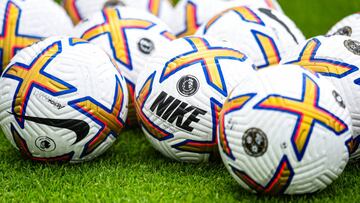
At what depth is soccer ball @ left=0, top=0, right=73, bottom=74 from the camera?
6.70m

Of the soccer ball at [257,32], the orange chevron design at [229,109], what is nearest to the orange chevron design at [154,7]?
the soccer ball at [257,32]

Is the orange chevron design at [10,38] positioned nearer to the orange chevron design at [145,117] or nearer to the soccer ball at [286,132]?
the orange chevron design at [145,117]

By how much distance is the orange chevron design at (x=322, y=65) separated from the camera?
5109 millimetres

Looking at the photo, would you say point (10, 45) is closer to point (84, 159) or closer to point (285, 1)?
point (84, 159)

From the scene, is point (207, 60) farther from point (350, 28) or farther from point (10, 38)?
→ point (10, 38)

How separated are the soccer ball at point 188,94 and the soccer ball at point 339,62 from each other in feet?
1.53

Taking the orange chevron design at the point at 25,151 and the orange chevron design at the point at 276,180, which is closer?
the orange chevron design at the point at 276,180

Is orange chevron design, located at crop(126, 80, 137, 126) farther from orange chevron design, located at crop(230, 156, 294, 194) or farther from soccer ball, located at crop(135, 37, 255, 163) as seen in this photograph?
orange chevron design, located at crop(230, 156, 294, 194)

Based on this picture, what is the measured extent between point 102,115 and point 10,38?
6.26 ft

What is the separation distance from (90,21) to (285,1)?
23.1 ft

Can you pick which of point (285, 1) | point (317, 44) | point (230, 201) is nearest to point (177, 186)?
point (230, 201)

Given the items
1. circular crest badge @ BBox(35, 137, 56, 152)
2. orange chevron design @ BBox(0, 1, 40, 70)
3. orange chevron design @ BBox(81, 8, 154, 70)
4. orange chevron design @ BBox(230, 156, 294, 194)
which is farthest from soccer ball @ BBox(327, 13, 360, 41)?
orange chevron design @ BBox(0, 1, 40, 70)

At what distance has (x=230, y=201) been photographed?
460cm

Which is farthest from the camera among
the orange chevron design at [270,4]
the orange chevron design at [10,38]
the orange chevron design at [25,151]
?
the orange chevron design at [270,4]
